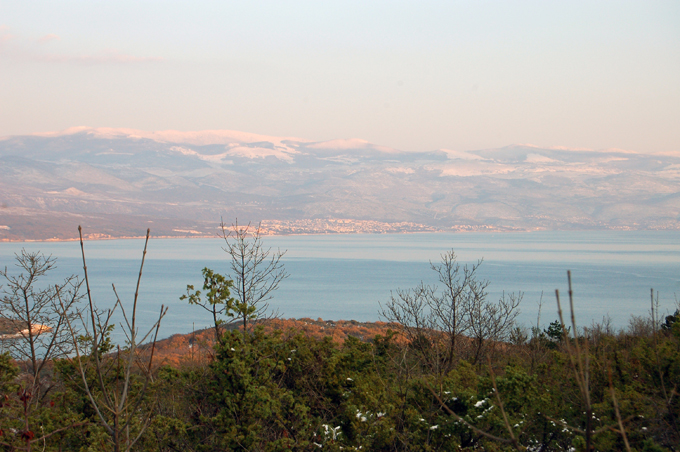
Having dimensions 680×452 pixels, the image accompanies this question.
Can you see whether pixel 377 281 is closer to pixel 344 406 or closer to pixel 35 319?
pixel 35 319

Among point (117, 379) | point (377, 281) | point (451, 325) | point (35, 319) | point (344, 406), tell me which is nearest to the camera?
point (117, 379)

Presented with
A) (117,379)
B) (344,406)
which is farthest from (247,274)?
(117,379)

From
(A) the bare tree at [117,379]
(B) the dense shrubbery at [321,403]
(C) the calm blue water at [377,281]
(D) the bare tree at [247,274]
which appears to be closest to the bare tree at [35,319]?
(A) the bare tree at [117,379]

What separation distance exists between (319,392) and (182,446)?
6.36 ft

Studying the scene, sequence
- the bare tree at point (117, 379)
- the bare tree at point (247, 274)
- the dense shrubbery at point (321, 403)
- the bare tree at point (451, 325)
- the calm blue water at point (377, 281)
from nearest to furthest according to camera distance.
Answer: the bare tree at point (117, 379) → the dense shrubbery at point (321, 403) → the bare tree at point (247, 274) → the bare tree at point (451, 325) → the calm blue water at point (377, 281)

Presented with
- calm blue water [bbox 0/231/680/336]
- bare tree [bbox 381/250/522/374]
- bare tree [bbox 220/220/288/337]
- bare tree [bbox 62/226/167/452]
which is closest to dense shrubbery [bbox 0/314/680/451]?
bare tree [bbox 62/226/167/452]

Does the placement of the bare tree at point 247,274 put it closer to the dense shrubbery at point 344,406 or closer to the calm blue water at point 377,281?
the dense shrubbery at point 344,406

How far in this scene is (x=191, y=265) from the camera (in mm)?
114125

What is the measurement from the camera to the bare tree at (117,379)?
259 centimetres

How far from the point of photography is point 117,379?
2.96m

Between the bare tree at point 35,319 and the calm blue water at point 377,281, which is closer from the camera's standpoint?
the bare tree at point 35,319

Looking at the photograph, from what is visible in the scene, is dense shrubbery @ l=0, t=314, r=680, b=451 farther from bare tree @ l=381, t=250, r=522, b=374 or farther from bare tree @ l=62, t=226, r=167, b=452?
bare tree @ l=381, t=250, r=522, b=374

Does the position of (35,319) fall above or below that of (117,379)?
below

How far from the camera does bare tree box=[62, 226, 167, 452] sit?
2592 millimetres
